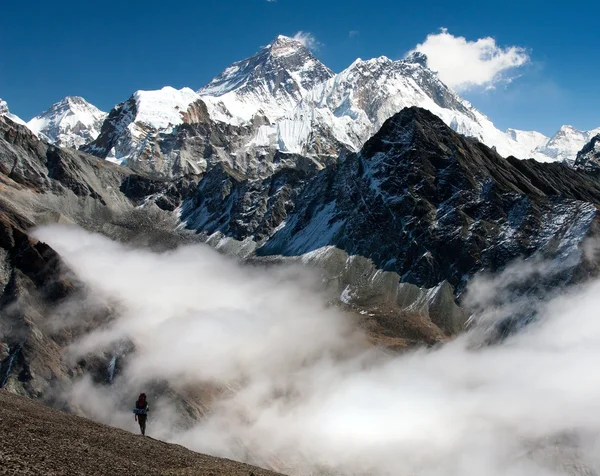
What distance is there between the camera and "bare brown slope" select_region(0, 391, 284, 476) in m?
35.1

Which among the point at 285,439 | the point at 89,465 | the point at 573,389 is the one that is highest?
the point at 573,389

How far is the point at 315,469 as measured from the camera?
6058 inches

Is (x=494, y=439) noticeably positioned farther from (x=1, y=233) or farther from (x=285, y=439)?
(x=1, y=233)

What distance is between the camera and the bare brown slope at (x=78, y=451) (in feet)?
115

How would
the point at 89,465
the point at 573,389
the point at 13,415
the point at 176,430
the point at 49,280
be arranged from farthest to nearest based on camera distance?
the point at 573,389 → the point at 49,280 → the point at 176,430 → the point at 13,415 → the point at 89,465

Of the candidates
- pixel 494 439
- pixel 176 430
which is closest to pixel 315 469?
pixel 176 430

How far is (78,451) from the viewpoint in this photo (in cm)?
3934

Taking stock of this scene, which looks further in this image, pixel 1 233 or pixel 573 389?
pixel 573 389

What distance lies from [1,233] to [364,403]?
126229 millimetres

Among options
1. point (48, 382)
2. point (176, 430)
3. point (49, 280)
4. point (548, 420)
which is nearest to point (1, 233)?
point (49, 280)

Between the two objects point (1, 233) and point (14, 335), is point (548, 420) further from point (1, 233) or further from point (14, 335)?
point (1, 233)

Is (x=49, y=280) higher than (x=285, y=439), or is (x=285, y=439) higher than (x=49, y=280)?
(x=49, y=280)

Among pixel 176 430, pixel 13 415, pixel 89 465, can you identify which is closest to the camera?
pixel 89 465

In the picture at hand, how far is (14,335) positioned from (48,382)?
18.4 m
